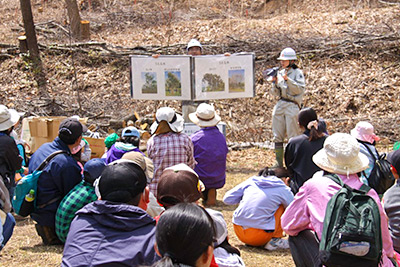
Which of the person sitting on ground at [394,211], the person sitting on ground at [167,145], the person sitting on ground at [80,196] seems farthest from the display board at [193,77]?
the person sitting on ground at [394,211]

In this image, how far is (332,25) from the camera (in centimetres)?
1672

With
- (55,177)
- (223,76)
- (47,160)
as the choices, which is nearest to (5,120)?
(47,160)

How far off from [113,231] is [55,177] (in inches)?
110

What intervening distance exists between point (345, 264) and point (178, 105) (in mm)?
10791

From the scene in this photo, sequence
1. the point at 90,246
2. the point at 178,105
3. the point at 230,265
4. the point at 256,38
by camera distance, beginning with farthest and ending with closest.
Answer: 1. the point at 256,38
2. the point at 178,105
3. the point at 230,265
4. the point at 90,246

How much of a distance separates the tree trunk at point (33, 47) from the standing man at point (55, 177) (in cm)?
981

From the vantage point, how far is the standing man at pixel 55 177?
545 centimetres

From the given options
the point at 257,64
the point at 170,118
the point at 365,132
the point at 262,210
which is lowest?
the point at 262,210

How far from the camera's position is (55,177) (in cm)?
545

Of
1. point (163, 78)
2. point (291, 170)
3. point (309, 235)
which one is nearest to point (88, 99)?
point (163, 78)

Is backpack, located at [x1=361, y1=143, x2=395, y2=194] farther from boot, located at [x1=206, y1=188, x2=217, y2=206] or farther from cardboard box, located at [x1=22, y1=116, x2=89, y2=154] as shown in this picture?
cardboard box, located at [x1=22, y1=116, x2=89, y2=154]

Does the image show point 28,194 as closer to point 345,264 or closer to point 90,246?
point 90,246

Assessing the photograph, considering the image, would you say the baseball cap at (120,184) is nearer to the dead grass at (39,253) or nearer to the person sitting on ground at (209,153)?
the dead grass at (39,253)

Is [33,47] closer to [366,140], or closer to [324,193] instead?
[366,140]
